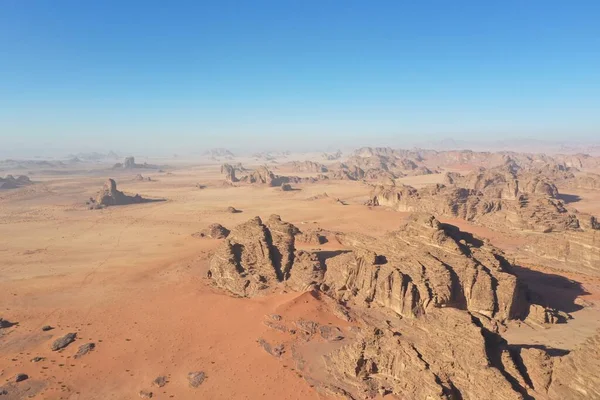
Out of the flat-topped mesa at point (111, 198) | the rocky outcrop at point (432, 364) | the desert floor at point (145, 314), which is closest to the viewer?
the rocky outcrop at point (432, 364)

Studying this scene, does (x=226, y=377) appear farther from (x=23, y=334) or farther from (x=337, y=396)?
A: (x=23, y=334)

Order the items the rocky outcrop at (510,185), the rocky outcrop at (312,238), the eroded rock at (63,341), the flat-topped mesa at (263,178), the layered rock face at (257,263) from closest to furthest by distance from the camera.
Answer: the eroded rock at (63,341), the layered rock face at (257,263), the rocky outcrop at (312,238), the rocky outcrop at (510,185), the flat-topped mesa at (263,178)

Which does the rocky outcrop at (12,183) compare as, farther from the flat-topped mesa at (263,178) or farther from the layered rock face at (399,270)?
the layered rock face at (399,270)

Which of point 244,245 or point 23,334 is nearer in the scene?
point 23,334

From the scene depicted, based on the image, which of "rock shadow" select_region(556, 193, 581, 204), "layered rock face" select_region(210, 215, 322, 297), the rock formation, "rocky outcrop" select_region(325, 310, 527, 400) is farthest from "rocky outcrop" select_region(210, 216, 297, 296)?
"rock shadow" select_region(556, 193, 581, 204)

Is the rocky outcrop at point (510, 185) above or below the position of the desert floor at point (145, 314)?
above

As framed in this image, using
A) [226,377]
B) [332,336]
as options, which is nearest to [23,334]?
[226,377]

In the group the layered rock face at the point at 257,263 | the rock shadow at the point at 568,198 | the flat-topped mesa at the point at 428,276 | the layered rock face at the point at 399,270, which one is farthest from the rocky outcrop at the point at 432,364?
the rock shadow at the point at 568,198
